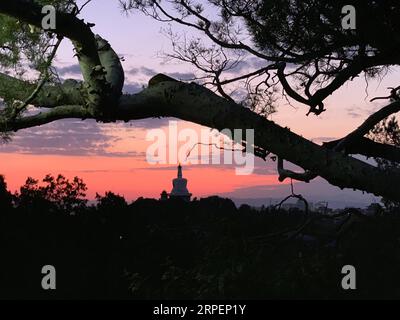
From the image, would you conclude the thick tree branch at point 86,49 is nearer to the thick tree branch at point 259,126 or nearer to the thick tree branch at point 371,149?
the thick tree branch at point 259,126

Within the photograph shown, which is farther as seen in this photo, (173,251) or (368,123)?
(173,251)

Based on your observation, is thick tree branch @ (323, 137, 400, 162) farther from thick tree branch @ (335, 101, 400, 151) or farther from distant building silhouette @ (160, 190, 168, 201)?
distant building silhouette @ (160, 190, 168, 201)

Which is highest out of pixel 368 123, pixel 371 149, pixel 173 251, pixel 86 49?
pixel 86 49

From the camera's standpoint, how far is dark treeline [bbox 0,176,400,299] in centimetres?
499

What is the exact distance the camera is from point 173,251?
1346 centimetres

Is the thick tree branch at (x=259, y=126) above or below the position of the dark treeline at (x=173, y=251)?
above

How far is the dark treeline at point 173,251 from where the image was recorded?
499 cm

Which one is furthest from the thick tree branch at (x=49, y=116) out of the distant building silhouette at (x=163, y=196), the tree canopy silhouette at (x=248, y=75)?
the distant building silhouette at (x=163, y=196)

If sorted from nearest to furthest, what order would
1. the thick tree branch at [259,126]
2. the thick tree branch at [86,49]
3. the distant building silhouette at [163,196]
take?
1. the thick tree branch at [86,49]
2. the thick tree branch at [259,126]
3. the distant building silhouette at [163,196]

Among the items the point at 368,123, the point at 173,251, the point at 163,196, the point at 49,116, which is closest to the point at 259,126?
the point at 368,123

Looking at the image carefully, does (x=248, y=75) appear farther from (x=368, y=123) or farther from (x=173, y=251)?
(x=173, y=251)

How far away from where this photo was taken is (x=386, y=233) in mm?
6336
